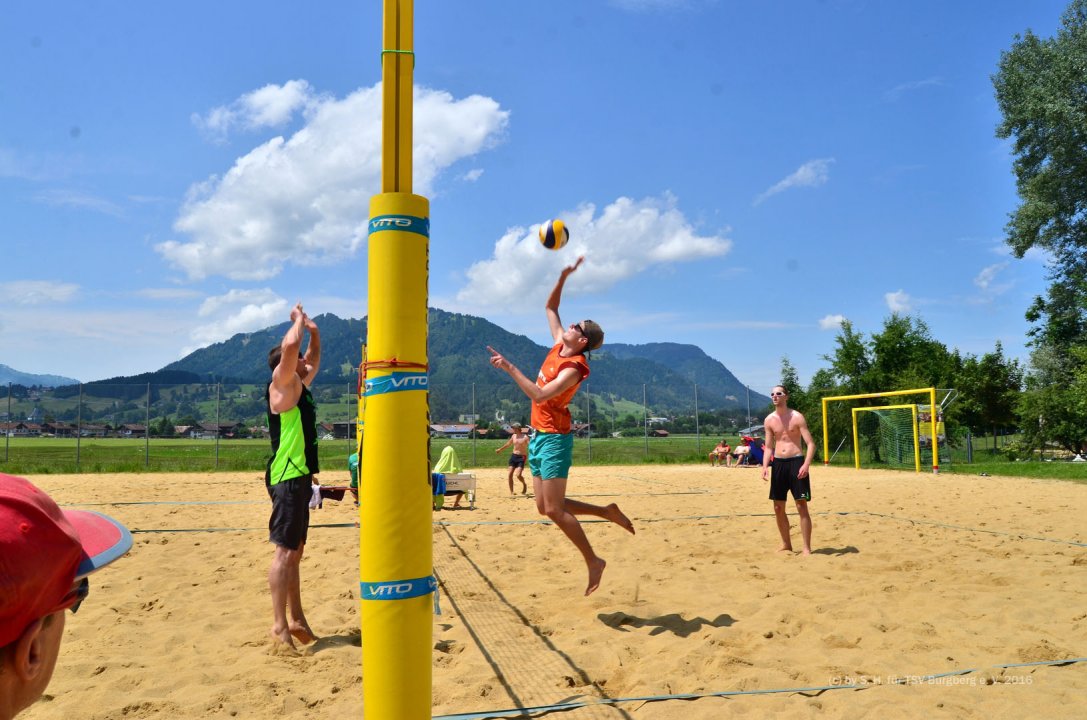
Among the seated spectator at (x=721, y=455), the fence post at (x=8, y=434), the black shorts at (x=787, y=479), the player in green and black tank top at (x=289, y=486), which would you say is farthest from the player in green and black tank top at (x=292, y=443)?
the fence post at (x=8, y=434)

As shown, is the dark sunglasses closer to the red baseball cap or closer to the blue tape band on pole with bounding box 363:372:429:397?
the red baseball cap

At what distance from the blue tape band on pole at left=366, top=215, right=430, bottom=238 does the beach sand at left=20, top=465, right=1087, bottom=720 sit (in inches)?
83.5

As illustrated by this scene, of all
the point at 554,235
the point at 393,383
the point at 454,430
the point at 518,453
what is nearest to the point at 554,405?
the point at 554,235

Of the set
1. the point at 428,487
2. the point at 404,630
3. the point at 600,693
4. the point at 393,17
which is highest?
the point at 393,17

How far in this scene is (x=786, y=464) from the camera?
7.05 m

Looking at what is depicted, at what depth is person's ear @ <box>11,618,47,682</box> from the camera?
901 mm

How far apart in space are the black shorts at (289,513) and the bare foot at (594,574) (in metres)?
1.98

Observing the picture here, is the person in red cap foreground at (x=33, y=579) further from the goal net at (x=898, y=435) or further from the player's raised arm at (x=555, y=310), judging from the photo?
the goal net at (x=898, y=435)

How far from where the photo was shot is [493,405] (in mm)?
27609

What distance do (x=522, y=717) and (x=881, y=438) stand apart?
976 inches

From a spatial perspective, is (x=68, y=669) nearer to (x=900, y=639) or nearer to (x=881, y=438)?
(x=900, y=639)

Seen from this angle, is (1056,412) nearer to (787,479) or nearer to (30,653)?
(787,479)

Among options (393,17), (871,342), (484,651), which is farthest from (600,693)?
(871,342)

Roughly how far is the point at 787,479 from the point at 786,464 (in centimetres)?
15
